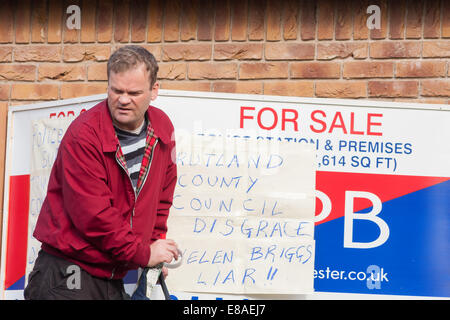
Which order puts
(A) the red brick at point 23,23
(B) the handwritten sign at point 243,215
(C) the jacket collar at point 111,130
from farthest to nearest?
(A) the red brick at point 23,23, (B) the handwritten sign at point 243,215, (C) the jacket collar at point 111,130

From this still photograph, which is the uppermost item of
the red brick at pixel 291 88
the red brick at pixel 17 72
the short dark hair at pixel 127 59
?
the red brick at pixel 17 72

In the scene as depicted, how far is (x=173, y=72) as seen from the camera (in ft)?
15.5

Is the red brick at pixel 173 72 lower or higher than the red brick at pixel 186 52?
lower

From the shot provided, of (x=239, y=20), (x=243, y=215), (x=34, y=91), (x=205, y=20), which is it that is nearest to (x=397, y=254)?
(x=243, y=215)

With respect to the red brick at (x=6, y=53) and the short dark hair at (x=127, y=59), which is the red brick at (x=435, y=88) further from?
the red brick at (x=6, y=53)

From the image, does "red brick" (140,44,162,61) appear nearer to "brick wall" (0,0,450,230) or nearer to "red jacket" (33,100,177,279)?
"brick wall" (0,0,450,230)

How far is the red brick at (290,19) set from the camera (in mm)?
4672

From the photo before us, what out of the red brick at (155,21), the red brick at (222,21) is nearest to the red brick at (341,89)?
the red brick at (222,21)

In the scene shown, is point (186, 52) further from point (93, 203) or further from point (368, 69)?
point (93, 203)

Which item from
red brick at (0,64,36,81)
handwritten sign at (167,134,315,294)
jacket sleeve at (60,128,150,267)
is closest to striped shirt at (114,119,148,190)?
jacket sleeve at (60,128,150,267)

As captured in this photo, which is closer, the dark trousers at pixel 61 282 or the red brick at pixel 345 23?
the dark trousers at pixel 61 282

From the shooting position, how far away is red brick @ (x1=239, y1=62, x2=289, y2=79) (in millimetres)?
4660

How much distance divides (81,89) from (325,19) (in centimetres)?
167
